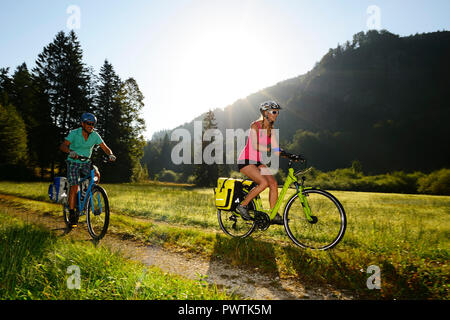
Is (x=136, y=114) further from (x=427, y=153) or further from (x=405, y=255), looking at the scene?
(x=427, y=153)

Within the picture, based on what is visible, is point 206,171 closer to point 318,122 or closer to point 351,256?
point 351,256

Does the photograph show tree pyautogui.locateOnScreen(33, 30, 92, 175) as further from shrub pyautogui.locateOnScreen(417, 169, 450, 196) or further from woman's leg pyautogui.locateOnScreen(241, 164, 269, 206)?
shrub pyautogui.locateOnScreen(417, 169, 450, 196)

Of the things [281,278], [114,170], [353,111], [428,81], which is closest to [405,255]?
[281,278]

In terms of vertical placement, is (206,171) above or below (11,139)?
below

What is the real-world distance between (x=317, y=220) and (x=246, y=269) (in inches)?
72.7

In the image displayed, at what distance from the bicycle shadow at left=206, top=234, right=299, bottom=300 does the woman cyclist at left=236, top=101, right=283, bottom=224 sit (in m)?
0.83

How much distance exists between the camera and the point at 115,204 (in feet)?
34.8

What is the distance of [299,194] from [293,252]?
121 centimetres

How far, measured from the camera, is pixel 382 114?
162125 mm

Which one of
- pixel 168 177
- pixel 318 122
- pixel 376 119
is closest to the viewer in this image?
pixel 168 177

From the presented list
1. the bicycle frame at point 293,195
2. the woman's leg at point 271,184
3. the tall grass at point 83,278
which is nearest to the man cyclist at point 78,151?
the tall grass at point 83,278

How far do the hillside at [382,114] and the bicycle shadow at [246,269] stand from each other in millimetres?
105371

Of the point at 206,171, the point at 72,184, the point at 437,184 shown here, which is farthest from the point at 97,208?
the point at 437,184

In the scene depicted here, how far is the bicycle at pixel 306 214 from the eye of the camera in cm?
466
